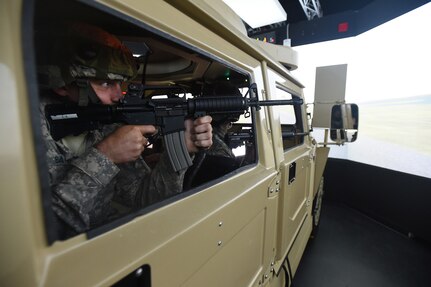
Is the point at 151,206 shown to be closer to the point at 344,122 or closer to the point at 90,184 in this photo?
the point at 90,184

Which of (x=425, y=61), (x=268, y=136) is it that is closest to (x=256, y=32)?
(x=425, y=61)

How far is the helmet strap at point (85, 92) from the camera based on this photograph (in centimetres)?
76

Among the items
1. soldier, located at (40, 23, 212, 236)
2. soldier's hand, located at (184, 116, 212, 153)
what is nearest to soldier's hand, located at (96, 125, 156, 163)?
soldier, located at (40, 23, 212, 236)

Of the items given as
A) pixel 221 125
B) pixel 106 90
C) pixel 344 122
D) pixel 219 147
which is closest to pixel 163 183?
pixel 106 90

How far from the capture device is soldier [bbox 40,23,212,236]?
546 mm

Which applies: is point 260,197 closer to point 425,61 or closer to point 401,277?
point 401,277

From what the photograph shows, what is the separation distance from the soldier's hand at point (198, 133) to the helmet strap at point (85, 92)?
1.18 feet

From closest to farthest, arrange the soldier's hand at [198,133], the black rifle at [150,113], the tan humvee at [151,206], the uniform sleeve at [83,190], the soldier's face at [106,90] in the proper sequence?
the tan humvee at [151,206], the uniform sleeve at [83,190], the black rifle at [150,113], the soldier's face at [106,90], the soldier's hand at [198,133]

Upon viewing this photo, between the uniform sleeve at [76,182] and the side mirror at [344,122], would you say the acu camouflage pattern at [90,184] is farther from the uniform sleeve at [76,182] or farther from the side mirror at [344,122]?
the side mirror at [344,122]

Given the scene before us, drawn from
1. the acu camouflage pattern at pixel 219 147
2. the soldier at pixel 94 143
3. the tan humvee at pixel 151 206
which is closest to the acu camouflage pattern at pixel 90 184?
the soldier at pixel 94 143

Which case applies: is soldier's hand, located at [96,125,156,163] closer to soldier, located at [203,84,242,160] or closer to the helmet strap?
the helmet strap

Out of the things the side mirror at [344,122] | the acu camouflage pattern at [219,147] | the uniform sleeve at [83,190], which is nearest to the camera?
the uniform sleeve at [83,190]

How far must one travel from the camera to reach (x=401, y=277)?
76.9 inches

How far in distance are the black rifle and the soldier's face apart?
0.09 metres
